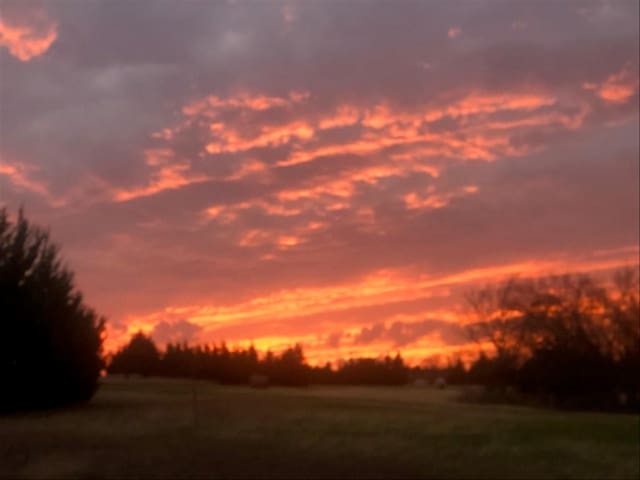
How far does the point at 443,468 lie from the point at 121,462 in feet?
30.7

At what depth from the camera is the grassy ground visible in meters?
25.4

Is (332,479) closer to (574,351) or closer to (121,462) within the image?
(121,462)

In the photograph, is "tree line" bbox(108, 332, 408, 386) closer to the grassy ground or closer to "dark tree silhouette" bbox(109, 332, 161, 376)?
"dark tree silhouette" bbox(109, 332, 161, 376)

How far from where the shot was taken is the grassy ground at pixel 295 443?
2544 cm

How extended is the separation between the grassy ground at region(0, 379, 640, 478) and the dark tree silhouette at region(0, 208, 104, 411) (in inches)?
62.0

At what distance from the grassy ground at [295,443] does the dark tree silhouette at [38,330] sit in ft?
5.16

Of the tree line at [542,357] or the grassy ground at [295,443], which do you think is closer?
the grassy ground at [295,443]

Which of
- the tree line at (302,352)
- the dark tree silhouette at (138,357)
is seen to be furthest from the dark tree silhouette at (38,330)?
the dark tree silhouette at (138,357)

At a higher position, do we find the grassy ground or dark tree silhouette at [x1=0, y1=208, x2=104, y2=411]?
dark tree silhouette at [x1=0, y1=208, x2=104, y2=411]

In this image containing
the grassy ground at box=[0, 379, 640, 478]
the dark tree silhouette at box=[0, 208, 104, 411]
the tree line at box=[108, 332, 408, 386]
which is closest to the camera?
the grassy ground at box=[0, 379, 640, 478]

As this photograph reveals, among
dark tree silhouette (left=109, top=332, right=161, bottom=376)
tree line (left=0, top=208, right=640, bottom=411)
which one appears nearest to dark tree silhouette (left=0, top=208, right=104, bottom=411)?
tree line (left=0, top=208, right=640, bottom=411)

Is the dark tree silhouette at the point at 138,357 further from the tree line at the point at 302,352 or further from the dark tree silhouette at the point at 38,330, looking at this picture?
the dark tree silhouette at the point at 38,330

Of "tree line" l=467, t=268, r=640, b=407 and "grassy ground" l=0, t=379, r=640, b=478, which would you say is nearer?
"grassy ground" l=0, t=379, r=640, b=478

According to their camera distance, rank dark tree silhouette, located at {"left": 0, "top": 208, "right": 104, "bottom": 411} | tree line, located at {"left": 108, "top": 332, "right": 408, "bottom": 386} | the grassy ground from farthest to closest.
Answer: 1. tree line, located at {"left": 108, "top": 332, "right": 408, "bottom": 386}
2. dark tree silhouette, located at {"left": 0, "top": 208, "right": 104, "bottom": 411}
3. the grassy ground
